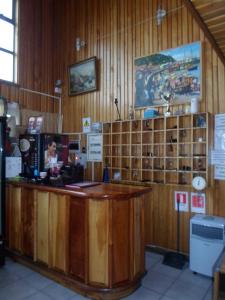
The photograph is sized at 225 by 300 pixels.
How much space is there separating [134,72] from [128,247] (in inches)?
115

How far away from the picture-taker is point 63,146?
3943mm

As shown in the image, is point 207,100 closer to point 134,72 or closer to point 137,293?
point 134,72

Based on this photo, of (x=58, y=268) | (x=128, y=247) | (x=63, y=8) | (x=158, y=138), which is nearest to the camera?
(x=128, y=247)

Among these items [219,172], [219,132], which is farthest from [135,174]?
[219,132]

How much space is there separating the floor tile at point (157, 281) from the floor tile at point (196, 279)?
18 centimetres

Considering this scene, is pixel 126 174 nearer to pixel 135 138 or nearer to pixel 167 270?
pixel 135 138

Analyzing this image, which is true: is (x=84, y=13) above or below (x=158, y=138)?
above

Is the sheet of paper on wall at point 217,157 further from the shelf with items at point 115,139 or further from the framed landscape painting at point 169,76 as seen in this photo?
the shelf with items at point 115,139

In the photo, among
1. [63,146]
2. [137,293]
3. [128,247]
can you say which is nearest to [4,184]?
[63,146]

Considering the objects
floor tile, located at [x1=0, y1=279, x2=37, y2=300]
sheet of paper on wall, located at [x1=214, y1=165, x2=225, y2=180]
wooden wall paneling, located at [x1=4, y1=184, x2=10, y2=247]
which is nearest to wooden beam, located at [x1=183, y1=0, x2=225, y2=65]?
sheet of paper on wall, located at [x1=214, y1=165, x2=225, y2=180]

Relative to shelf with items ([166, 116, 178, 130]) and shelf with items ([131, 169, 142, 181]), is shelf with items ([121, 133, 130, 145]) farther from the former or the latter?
shelf with items ([166, 116, 178, 130])

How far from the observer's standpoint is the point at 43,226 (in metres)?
3.04

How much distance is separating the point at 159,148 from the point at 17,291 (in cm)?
273

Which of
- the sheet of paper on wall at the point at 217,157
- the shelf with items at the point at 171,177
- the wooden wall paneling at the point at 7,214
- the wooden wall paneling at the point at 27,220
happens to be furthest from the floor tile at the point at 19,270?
the sheet of paper on wall at the point at 217,157
